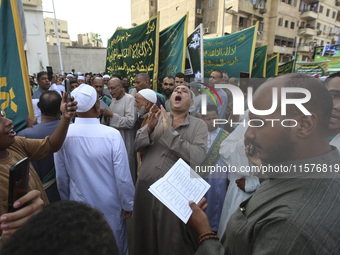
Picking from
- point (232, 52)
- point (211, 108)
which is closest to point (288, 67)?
point (232, 52)

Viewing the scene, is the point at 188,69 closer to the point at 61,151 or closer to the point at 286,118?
the point at 61,151

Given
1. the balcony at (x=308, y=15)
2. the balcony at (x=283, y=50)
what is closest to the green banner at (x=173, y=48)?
the balcony at (x=283, y=50)

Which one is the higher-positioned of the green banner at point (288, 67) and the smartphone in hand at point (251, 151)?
the green banner at point (288, 67)

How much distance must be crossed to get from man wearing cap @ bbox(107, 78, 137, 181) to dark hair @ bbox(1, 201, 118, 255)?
9.18 feet

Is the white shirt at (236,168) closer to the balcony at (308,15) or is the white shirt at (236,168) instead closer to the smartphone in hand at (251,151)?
the smartphone in hand at (251,151)

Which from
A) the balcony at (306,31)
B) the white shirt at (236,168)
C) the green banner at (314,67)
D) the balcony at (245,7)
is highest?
the balcony at (245,7)

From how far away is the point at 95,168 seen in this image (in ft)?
6.29

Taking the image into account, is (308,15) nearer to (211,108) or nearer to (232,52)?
(232,52)

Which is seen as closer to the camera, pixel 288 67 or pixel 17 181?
pixel 17 181

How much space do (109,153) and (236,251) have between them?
4.44 ft

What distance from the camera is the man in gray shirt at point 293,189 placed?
70cm

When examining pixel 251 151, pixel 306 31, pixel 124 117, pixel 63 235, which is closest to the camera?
pixel 63 235

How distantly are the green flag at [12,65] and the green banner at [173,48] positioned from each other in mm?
3018

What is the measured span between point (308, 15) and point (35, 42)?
34600mm
